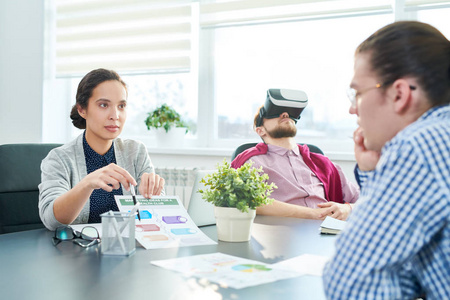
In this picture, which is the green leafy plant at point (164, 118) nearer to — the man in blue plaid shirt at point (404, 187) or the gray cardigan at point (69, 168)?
the gray cardigan at point (69, 168)

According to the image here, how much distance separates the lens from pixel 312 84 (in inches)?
136

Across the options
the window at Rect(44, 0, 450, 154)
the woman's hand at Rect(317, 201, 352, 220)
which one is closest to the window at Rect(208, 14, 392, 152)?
the window at Rect(44, 0, 450, 154)

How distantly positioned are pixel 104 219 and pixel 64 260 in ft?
0.44

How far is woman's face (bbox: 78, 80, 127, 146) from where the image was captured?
1.98 metres

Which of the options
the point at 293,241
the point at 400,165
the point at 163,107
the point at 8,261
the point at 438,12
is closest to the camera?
the point at 400,165

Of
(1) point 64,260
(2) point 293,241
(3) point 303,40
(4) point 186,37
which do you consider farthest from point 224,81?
(1) point 64,260

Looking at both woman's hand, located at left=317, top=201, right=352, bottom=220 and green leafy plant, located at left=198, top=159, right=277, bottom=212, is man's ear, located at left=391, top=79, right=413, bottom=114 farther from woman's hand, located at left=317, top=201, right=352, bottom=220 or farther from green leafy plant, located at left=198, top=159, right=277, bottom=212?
woman's hand, located at left=317, top=201, right=352, bottom=220

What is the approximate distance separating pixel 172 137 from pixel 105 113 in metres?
1.79

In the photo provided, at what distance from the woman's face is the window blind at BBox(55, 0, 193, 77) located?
69.4 inches

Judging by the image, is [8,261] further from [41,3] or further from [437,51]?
[41,3]

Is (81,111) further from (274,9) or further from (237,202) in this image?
(274,9)

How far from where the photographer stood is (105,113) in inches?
78.5

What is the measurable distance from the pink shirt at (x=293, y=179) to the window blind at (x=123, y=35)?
61.9 inches

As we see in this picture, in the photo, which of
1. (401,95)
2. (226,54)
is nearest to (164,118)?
(226,54)
